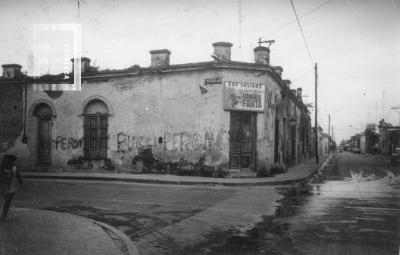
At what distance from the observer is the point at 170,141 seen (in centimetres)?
1911

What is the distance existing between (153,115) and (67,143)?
566 centimetres

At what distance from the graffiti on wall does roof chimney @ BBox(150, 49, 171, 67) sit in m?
6.05

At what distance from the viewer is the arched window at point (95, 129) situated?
20.8 metres

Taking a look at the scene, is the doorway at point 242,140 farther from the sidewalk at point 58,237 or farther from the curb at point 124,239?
the curb at point 124,239

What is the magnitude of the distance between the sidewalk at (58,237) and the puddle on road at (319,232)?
131 cm

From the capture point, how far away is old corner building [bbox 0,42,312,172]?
18391 mm

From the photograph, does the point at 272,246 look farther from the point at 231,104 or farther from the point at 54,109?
the point at 54,109

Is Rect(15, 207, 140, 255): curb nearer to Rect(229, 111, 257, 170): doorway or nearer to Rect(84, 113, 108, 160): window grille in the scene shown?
Rect(229, 111, 257, 170): doorway

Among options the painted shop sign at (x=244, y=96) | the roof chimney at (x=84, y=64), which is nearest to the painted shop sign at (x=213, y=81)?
the painted shop sign at (x=244, y=96)

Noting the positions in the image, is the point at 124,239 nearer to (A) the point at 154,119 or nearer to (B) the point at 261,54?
(A) the point at 154,119

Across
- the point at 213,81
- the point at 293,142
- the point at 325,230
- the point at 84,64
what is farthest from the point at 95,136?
the point at 293,142

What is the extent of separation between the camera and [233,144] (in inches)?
731

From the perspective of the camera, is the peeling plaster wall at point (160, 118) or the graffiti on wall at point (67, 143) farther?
the graffiti on wall at point (67, 143)

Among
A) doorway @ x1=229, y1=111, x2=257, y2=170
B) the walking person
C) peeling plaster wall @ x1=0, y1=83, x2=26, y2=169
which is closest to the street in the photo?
the walking person
